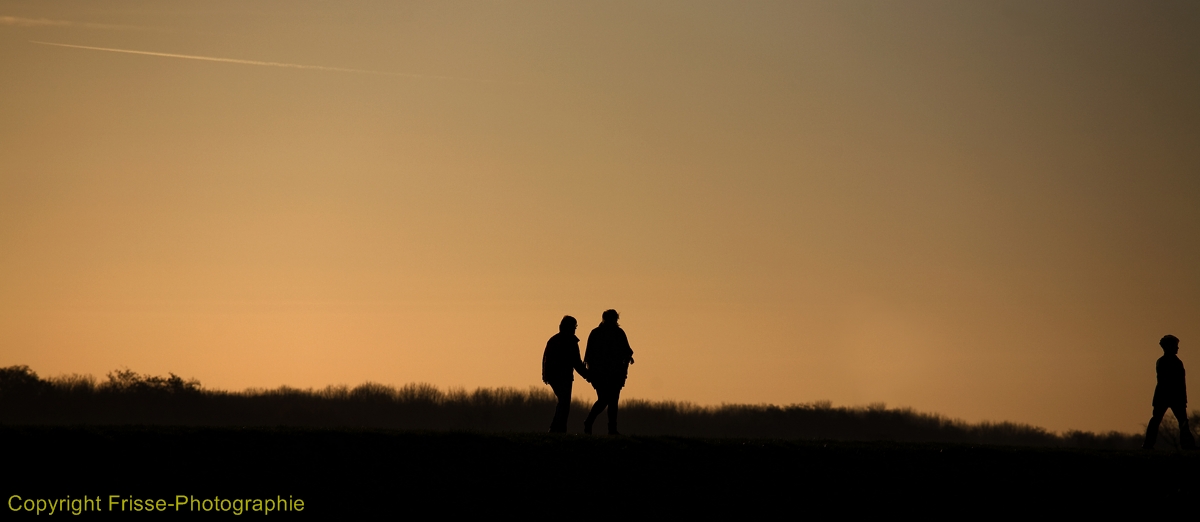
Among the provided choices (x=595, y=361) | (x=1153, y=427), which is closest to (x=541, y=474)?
(x=595, y=361)

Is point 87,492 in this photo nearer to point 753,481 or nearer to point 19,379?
point 753,481

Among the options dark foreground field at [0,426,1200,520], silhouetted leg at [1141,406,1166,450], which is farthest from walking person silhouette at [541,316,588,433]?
silhouetted leg at [1141,406,1166,450]

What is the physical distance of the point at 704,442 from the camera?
23656mm

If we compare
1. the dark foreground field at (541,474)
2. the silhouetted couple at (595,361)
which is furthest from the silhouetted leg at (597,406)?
the dark foreground field at (541,474)

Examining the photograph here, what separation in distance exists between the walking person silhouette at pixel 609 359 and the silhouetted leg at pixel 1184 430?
10663 mm

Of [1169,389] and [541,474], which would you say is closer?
[541,474]

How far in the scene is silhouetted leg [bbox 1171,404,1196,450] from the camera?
25.9 meters

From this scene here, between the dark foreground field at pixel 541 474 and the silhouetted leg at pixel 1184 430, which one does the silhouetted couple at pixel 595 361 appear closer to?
the dark foreground field at pixel 541 474

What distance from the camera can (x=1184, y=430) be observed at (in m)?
26.1

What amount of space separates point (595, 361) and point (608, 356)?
0.26m

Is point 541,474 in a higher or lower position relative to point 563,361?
lower

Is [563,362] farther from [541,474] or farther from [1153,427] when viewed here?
[1153,427]

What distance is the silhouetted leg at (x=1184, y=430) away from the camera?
2588cm

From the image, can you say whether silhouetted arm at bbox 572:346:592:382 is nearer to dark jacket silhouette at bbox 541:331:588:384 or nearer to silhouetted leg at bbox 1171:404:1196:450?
dark jacket silhouette at bbox 541:331:588:384
